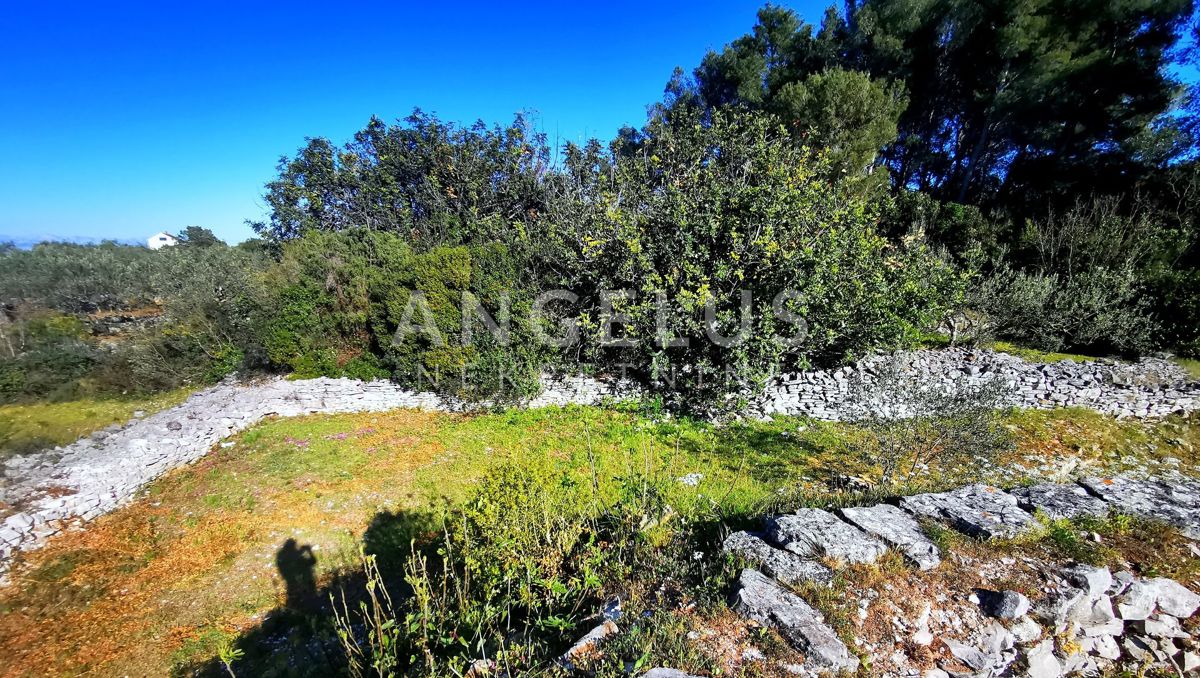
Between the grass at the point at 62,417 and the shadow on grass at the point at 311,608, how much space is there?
18.4ft

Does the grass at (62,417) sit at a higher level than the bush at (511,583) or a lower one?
higher

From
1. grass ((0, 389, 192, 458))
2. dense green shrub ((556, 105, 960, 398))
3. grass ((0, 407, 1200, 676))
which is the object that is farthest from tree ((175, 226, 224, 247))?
dense green shrub ((556, 105, 960, 398))

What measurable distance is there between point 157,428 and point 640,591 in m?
9.65

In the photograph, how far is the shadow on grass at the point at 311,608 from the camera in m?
4.07

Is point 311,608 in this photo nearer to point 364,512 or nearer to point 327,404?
point 364,512

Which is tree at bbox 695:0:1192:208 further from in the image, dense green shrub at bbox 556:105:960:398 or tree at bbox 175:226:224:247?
tree at bbox 175:226:224:247

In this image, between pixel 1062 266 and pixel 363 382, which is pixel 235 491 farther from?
pixel 1062 266

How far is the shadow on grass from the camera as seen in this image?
13.4ft

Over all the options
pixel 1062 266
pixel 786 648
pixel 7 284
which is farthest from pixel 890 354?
pixel 7 284

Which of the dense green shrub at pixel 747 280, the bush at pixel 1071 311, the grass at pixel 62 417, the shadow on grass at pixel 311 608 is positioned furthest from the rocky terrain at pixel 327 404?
the shadow on grass at pixel 311 608

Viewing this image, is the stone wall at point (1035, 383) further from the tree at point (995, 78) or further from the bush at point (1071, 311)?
the tree at point (995, 78)

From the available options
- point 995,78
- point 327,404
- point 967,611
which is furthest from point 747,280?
point 995,78

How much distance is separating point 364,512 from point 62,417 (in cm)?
771

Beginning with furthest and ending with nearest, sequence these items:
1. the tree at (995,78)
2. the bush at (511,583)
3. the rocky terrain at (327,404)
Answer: the tree at (995,78) → the rocky terrain at (327,404) → the bush at (511,583)
